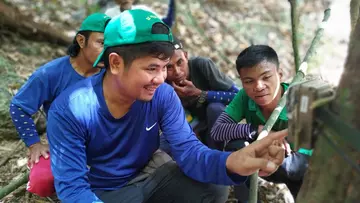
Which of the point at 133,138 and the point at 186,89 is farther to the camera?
the point at 186,89

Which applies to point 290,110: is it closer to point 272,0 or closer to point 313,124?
point 313,124

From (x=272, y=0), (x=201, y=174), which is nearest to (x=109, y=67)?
(x=201, y=174)

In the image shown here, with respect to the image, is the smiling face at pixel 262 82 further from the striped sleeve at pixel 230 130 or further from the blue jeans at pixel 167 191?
the blue jeans at pixel 167 191

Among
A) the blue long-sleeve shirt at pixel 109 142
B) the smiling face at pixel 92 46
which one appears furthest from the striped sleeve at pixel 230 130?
the smiling face at pixel 92 46

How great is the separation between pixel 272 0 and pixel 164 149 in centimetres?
708

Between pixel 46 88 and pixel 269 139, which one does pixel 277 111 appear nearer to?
pixel 269 139

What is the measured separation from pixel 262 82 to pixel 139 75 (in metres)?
0.89

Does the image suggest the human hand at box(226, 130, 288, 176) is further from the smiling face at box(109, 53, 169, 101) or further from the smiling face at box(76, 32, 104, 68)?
the smiling face at box(76, 32, 104, 68)

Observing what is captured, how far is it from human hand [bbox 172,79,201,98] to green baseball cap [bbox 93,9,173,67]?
952 mm

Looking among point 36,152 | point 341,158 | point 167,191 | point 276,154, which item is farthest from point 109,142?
point 341,158

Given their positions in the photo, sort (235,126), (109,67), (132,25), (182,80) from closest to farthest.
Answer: (132,25)
(109,67)
(235,126)
(182,80)

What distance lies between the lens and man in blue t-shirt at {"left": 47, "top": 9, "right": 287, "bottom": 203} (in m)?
2.00

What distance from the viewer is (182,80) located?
9.97ft

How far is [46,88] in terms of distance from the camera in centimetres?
277
